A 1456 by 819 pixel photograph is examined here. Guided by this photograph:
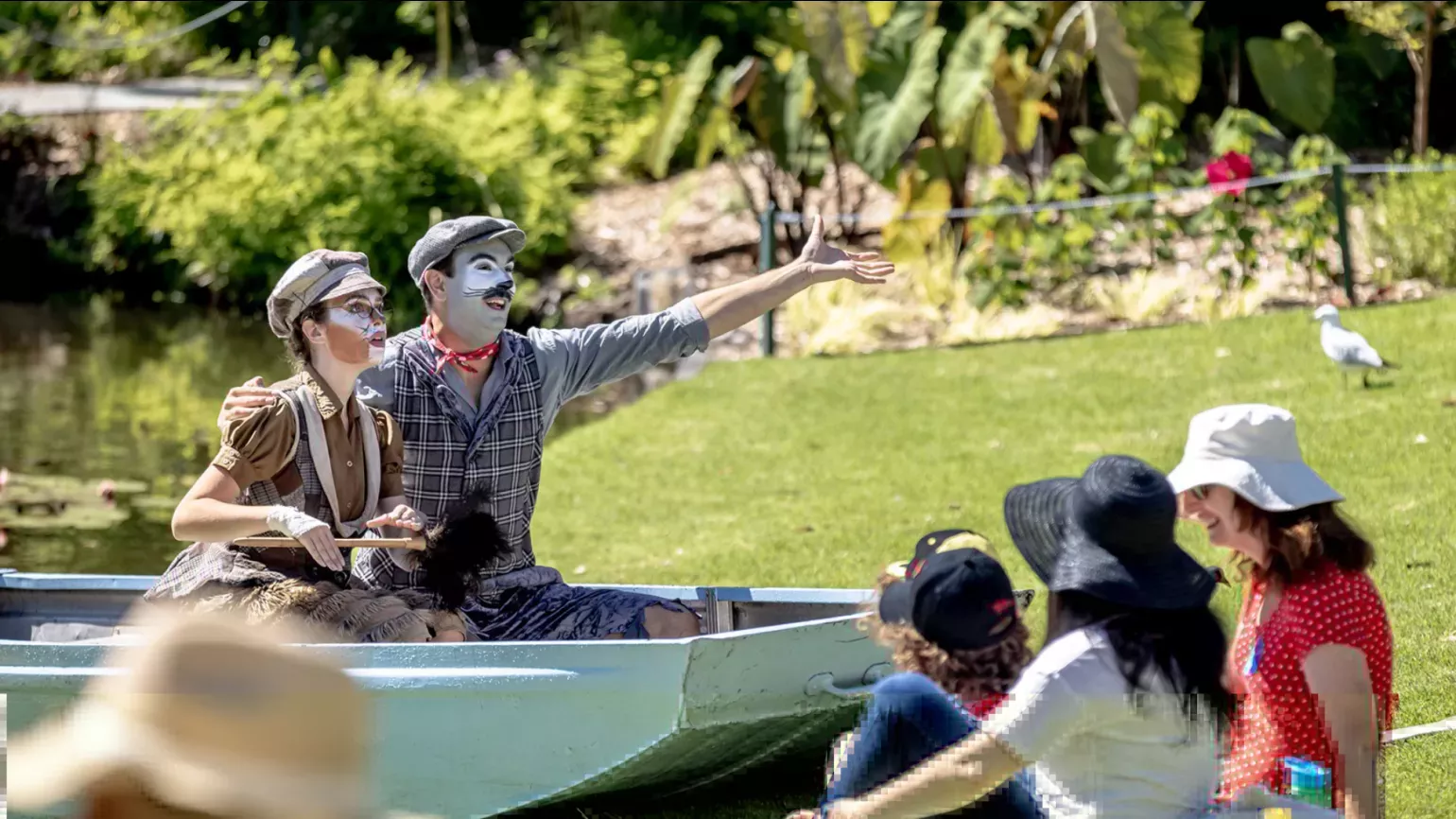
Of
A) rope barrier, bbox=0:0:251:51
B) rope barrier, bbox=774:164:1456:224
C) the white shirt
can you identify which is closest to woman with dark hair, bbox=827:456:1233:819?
the white shirt

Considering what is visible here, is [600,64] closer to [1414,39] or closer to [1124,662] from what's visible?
[1414,39]

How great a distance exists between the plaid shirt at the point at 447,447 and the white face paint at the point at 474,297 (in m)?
0.11

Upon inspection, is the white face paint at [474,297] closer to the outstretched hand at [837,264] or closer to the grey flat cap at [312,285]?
the grey flat cap at [312,285]

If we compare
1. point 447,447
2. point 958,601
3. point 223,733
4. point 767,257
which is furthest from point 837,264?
point 767,257

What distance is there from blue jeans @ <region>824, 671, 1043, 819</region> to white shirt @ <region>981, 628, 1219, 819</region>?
100mm

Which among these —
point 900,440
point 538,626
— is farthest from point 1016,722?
point 900,440

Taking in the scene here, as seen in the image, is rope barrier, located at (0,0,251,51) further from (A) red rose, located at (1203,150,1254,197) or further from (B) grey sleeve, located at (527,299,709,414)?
(B) grey sleeve, located at (527,299,709,414)

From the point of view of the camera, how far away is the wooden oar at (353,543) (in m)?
4.98

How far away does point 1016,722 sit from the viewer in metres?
3.39

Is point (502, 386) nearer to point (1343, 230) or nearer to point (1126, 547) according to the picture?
point (1126, 547)

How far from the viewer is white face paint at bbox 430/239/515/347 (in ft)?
17.9

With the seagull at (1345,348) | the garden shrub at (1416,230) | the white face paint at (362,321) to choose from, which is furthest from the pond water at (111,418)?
the seagull at (1345,348)

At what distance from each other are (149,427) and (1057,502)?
11.4 metres

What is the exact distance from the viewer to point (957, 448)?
405 inches
